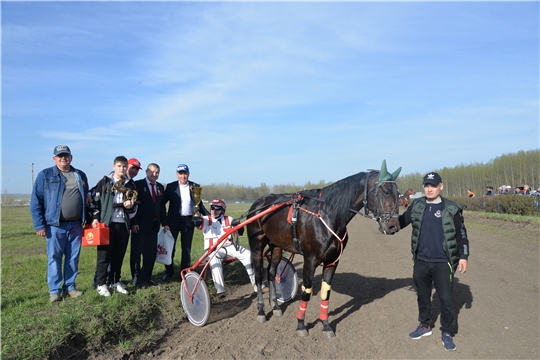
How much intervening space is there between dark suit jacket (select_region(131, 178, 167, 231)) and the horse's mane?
9.93 feet

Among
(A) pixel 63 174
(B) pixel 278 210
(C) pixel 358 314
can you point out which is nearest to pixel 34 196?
(A) pixel 63 174

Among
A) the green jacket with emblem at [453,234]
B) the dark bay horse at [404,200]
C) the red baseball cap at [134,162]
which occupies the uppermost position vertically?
the red baseball cap at [134,162]

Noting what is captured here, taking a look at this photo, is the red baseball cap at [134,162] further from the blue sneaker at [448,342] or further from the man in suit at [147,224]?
the blue sneaker at [448,342]

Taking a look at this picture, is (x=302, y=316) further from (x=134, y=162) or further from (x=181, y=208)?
(x=134, y=162)

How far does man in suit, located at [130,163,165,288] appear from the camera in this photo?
683 centimetres

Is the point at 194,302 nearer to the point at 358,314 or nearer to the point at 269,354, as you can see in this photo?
the point at 269,354

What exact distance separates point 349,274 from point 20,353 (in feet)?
20.5

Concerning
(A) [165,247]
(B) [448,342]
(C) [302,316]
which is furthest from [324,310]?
(A) [165,247]

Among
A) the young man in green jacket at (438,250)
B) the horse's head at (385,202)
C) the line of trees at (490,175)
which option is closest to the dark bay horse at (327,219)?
the horse's head at (385,202)

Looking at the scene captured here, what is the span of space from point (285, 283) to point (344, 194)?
2348mm

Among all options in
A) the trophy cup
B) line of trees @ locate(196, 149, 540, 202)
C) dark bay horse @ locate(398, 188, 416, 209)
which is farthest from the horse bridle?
line of trees @ locate(196, 149, 540, 202)

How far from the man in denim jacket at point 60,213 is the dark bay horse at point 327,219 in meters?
2.78

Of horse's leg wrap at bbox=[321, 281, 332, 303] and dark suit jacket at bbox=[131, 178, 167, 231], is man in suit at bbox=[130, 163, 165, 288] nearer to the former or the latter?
dark suit jacket at bbox=[131, 178, 167, 231]

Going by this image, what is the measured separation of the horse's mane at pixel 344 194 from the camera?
5402 mm
